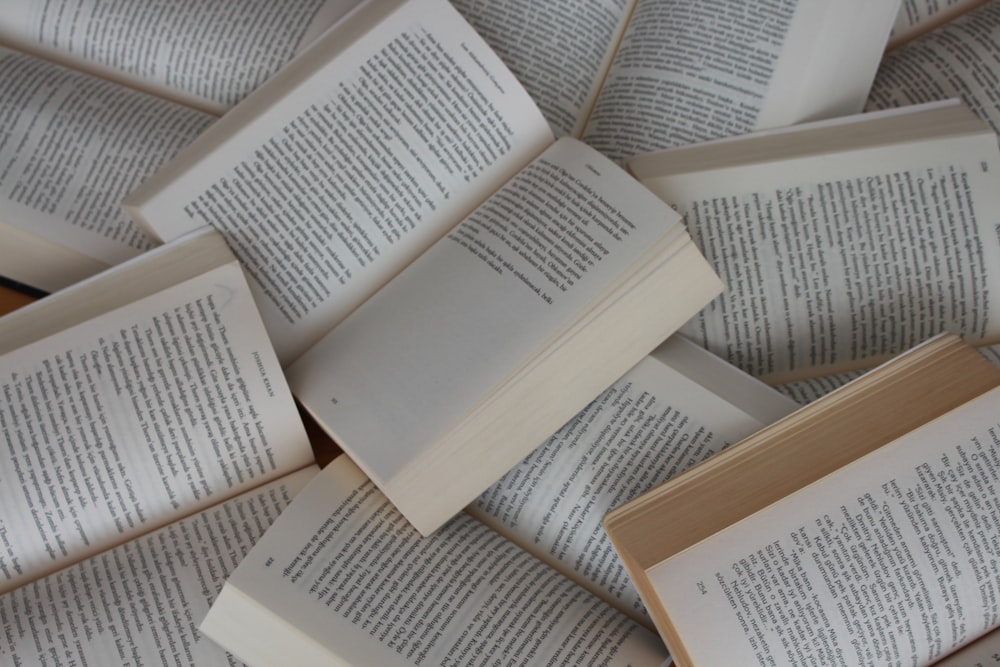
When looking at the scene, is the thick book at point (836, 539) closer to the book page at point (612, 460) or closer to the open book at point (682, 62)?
the book page at point (612, 460)

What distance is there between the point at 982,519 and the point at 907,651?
0.11 meters

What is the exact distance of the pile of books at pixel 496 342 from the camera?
700mm

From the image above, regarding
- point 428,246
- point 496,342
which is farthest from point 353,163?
point 496,342

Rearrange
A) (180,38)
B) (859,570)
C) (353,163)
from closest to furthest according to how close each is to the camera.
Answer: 1. (859,570)
2. (353,163)
3. (180,38)

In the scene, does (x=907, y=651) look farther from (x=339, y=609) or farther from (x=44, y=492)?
(x=44, y=492)

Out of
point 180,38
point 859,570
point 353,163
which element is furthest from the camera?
point 180,38

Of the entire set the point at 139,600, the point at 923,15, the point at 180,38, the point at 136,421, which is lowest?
the point at 139,600

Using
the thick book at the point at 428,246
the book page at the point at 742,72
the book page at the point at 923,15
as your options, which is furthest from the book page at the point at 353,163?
the book page at the point at 923,15

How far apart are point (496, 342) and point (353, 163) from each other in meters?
0.20

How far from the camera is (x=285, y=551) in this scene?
2.35ft

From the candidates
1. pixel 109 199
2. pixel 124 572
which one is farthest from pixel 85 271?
pixel 124 572

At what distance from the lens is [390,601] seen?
72cm

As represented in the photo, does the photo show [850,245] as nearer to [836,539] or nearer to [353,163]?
[836,539]

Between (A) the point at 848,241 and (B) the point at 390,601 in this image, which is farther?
(A) the point at 848,241
